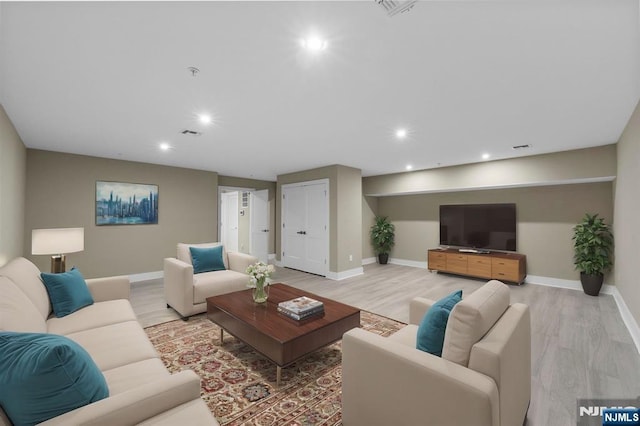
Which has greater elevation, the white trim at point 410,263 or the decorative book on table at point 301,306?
the decorative book on table at point 301,306

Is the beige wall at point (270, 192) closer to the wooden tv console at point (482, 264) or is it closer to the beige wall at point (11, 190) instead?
the beige wall at point (11, 190)

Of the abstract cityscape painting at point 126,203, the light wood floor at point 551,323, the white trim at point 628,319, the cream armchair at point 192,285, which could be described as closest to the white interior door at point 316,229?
the light wood floor at point 551,323

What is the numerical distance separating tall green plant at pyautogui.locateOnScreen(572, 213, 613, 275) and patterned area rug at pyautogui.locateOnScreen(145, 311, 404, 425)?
12.2 ft

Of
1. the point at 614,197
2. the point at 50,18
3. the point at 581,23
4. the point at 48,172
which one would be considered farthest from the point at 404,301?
the point at 48,172

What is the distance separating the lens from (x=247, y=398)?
6.19 ft

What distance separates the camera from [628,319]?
3074 millimetres

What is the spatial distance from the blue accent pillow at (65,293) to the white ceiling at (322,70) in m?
1.65

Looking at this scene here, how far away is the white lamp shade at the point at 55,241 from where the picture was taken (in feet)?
9.28

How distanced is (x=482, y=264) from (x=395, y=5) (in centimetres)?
516

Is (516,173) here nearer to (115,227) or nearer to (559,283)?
(559,283)

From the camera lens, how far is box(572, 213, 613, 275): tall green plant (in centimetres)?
411

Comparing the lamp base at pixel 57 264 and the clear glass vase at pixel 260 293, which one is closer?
the clear glass vase at pixel 260 293

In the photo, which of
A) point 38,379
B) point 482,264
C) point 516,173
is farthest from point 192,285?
point 516,173

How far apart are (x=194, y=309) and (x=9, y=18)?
9.43ft
